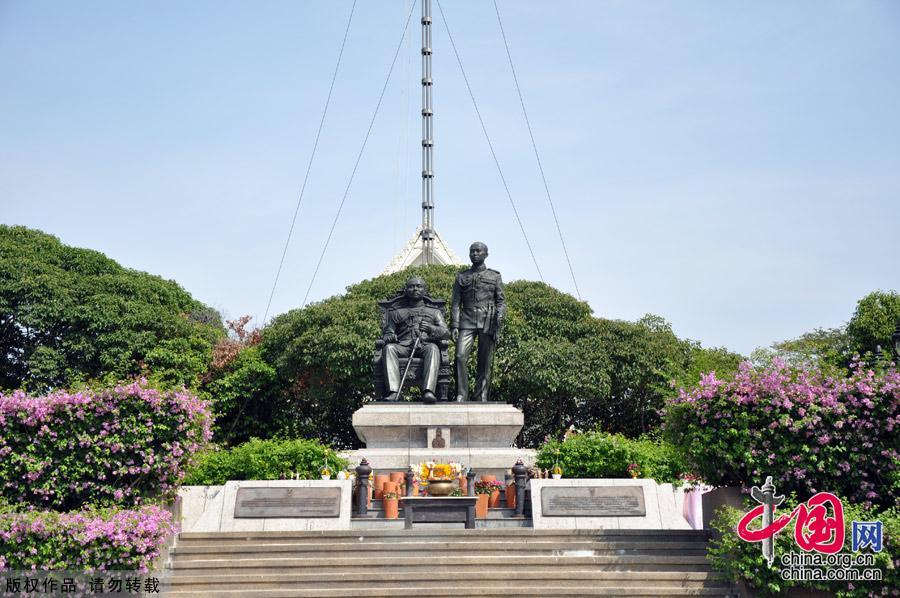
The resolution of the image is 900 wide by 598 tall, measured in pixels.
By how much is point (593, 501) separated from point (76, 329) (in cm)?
2130

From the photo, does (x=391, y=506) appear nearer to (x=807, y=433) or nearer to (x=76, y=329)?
(x=807, y=433)

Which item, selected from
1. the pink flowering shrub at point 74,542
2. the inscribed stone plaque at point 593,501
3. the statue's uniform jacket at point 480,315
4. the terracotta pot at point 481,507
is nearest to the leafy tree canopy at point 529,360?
the statue's uniform jacket at point 480,315

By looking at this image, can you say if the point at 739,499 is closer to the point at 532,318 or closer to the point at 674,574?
the point at 674,574

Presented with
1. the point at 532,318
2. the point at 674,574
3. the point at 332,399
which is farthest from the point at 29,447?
the point at 532,318

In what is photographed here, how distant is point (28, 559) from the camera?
40.6 ft

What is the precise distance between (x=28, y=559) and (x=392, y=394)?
24.8 ft

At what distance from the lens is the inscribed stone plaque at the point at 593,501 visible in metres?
14.8

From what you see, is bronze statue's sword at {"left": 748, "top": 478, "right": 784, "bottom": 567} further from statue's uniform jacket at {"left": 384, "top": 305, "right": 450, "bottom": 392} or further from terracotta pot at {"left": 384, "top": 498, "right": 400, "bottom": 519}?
statue's uniform jacket at {"left": 384, "top": 305, "right": 450, "bottom": 392}

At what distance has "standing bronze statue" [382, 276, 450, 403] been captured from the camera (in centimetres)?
1866

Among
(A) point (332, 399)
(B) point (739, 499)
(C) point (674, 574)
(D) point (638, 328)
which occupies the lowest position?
(C) point (674, 574)

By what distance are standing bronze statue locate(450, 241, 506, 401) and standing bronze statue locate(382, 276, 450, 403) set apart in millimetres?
356

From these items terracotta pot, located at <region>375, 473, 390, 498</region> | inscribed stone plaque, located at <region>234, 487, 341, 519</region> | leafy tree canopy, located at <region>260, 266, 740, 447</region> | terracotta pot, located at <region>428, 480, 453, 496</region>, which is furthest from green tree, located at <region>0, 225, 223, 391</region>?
terracotta pot, located at <region>428, 480, 453, 496</region>

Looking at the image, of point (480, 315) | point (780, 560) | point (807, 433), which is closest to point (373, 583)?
point (780, 560)

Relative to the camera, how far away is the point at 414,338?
18984mm
